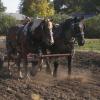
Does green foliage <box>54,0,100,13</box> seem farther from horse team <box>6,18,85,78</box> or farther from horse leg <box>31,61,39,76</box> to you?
horse leg <box>31,61,39,76</box>

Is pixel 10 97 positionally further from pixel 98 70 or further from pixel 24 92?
pixel 98 70

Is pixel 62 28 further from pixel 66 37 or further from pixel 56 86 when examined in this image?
pixel 56 86

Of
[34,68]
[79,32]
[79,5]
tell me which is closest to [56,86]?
[34,68]

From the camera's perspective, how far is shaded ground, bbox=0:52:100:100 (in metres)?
11.4

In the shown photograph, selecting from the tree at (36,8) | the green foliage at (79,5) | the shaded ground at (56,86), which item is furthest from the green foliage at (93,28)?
the green foliage at (79,5)

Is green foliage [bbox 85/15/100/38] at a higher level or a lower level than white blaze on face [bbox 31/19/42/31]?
lower

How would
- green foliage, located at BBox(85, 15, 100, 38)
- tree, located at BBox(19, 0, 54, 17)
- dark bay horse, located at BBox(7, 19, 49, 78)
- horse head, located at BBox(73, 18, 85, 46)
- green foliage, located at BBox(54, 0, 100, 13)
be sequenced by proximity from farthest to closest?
green foliage, located at BBox(54, 0, 100, 13)
tree, located at BBox(19, 0, 54, 17)
green foliage, located at BBox(85, 15, 100, 38)
horse head, located at BBox(73, 18, 85, 46)
dark bay horse, located at BBox(7, 19, 49, 78)

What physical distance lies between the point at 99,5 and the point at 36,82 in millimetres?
69498

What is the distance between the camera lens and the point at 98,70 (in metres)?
17.0

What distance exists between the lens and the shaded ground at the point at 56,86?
449 inches

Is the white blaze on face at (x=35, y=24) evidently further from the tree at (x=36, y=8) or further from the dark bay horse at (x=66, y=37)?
the tree at (x=36, y=8)

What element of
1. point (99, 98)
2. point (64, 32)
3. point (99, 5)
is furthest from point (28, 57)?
point (99, 5)

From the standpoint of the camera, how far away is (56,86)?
42.7 ft

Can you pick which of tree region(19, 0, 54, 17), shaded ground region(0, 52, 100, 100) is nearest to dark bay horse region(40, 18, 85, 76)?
shaded ground region(0, 52, 100, 100)
